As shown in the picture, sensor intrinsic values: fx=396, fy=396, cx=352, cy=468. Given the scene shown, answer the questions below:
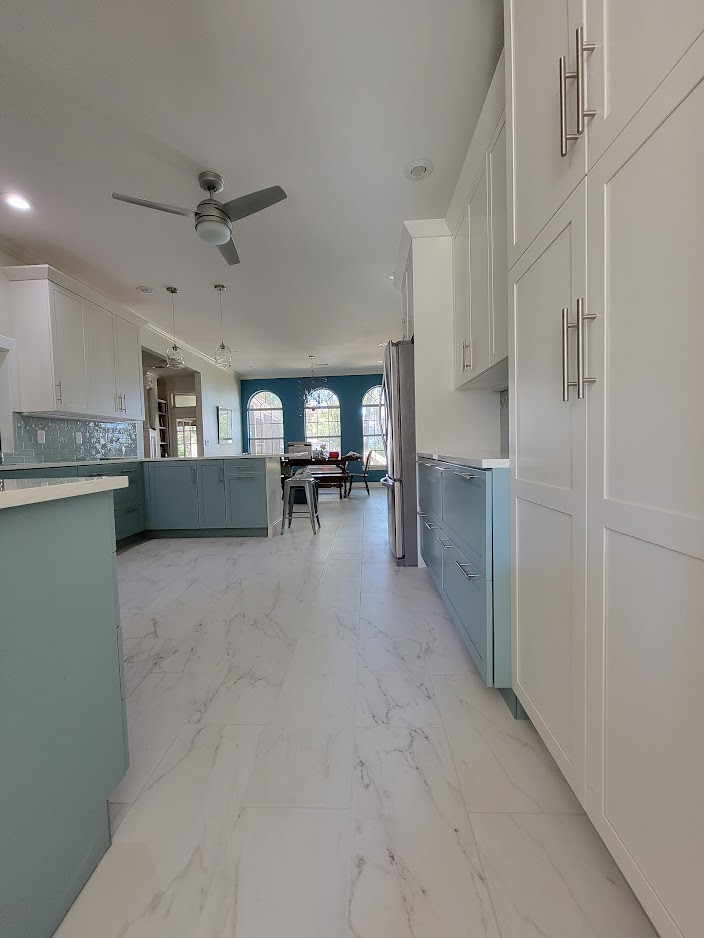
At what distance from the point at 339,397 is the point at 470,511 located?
8.15m

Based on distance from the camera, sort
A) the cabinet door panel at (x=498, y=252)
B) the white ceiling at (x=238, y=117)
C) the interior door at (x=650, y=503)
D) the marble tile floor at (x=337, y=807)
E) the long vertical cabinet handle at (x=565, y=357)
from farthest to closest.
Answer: the cabinet door panel at (x=498, y=252) < the white ceiling at (x=238, y=117) < the long vertical cabinet handle at (x=565, y=357) < the marble tile floor at (x=337, y=807) < the interior door at (x=650, y=503)

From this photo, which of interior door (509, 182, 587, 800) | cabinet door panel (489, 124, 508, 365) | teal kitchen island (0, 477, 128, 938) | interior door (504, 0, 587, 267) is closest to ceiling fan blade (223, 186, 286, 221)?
cabinet door panel (489, 124, 508, 365)

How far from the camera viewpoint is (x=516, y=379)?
125 cm

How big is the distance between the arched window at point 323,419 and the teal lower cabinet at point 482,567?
773 cm

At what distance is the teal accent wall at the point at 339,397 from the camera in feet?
30.7

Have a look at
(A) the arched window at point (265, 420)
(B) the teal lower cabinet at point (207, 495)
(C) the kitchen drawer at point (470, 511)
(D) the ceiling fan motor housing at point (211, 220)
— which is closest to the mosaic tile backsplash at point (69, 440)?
(B) the teal lower cabinet at point (207, 495)

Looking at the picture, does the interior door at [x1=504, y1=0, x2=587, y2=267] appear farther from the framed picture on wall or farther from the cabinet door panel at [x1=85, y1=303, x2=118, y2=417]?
the framed picture on wall

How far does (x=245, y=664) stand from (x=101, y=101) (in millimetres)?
2825

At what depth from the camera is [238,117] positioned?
6.91ft

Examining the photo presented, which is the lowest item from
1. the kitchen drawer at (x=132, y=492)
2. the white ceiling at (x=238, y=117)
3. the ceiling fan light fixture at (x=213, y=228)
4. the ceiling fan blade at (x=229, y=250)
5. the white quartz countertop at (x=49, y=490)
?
the kitchen drawer at (x=132, y=492)

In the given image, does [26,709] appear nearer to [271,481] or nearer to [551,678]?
[551,678]

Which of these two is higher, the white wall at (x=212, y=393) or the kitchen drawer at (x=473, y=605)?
the white wall at (x=212, y=393)

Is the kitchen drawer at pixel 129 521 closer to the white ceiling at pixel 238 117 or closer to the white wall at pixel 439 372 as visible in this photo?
the white ceiling at pixel 238 117

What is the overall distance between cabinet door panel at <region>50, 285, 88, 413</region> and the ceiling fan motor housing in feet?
6.29
